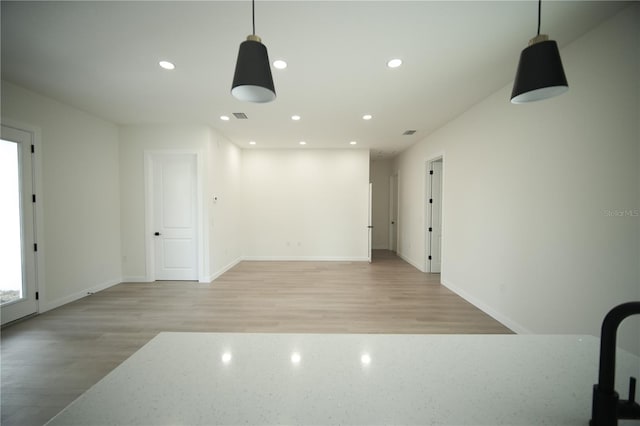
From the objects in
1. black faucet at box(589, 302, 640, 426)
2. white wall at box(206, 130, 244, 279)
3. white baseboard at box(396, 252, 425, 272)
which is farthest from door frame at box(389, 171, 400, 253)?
black faucet at box(589, 302, 640, 426)

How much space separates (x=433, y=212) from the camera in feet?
17.6

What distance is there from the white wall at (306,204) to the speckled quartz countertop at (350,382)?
18.3ft

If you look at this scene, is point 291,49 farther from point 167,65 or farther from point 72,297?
point 72,297

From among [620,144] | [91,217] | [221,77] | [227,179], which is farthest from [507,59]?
[91,217]

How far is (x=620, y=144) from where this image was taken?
73.3 inches

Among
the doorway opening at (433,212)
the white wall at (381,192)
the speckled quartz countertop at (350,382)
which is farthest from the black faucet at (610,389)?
the white wall at (381,192)

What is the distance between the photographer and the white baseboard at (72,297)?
11.1ft

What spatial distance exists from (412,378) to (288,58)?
9.03 feet

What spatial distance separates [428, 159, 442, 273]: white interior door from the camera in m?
5.34

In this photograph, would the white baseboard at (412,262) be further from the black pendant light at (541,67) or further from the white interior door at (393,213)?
the black pendant light at (541,67)

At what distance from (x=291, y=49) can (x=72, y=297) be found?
4.73 meters

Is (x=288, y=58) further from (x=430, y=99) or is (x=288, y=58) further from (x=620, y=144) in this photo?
(x=620, y=144)

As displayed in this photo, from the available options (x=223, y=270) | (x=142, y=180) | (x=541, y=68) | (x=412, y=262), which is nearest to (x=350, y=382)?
(x=541, y=68)

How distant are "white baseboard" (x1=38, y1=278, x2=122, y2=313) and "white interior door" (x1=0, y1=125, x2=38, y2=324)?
82 mm
